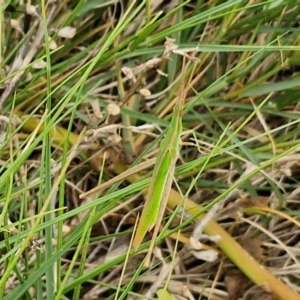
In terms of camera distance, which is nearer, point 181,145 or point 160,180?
point 160,180

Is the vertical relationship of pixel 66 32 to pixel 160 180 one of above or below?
above

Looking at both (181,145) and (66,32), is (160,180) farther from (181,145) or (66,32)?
(66,32)

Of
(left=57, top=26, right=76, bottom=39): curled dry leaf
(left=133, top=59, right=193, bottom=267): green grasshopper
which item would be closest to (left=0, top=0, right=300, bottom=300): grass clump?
(left=57, top=26, right=76, bottom=39): curled dry leaf

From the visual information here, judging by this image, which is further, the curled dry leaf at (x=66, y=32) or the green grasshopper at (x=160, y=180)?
the curled dry leaf at (x=66, y=32)

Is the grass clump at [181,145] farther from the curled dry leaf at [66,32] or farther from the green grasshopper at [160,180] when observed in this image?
the green grasshopper at [160,180]

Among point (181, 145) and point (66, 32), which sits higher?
point (66, 32)

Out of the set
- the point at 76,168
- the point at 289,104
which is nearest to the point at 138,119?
the point at 76,168

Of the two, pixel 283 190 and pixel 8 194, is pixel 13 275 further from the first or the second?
pixel 283 190

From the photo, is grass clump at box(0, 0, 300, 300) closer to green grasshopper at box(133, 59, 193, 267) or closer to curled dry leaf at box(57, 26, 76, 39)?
curled dry leaf at box(57, 26, 76, 39)

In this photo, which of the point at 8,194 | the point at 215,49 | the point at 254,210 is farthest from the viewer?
the point at 254,210

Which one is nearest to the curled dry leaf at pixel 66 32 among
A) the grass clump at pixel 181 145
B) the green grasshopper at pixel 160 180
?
the grass clump at pixel 181 145

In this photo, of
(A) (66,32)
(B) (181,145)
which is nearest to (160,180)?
(B) (181,145)
